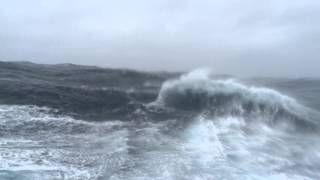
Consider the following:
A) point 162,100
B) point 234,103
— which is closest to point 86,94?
point 162,100

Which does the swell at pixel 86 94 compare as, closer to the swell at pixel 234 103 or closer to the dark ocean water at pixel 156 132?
the dark ocean water at pixel 156 132

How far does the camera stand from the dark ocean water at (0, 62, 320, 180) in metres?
15.4

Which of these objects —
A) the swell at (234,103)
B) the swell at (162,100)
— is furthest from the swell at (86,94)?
the swell at (234,103)

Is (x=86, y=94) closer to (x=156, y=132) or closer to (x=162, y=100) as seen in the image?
(x=162, y=100)

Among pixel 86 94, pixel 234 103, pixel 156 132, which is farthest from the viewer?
pixel 86 94

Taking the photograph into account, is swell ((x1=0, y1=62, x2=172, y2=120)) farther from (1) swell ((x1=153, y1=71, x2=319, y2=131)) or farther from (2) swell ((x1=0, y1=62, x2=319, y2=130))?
(1) swell ((x1=153, y1=71, x2=319, y2=131))

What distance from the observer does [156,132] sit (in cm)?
2069

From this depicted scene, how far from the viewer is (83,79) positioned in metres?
39.7

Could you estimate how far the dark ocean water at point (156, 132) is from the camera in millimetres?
15359

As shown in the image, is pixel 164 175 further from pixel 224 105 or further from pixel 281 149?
pixel 224 105

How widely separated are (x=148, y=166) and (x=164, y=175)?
107 centimetres

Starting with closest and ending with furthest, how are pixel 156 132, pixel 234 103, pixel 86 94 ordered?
pixel 156 132
pixel 234 103
pixel 86 94

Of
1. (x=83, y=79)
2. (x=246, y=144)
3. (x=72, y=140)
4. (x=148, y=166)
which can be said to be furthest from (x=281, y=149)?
(x=83, y=79)

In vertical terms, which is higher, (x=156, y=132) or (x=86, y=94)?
(x=86, y=94)
